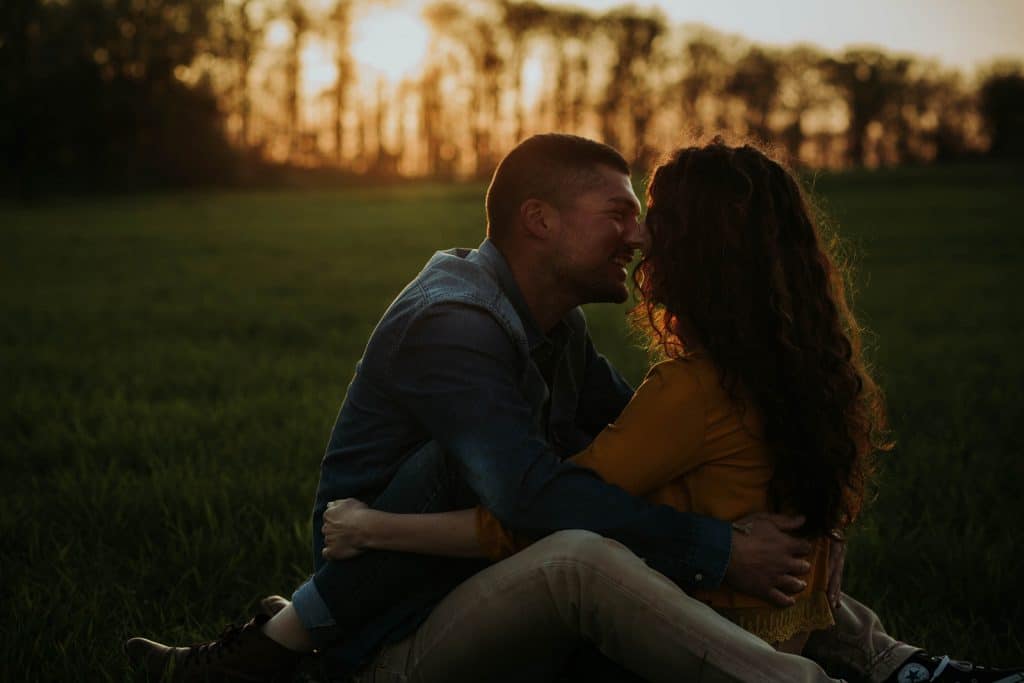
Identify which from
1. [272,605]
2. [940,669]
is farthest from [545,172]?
[940,669]

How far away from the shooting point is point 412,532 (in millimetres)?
2525

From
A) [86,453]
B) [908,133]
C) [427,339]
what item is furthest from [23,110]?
[908,133]

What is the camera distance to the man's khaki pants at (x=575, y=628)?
7.27 feet

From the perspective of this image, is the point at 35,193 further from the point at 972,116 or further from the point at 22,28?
the point at 972,116

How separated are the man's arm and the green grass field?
4.42 feet

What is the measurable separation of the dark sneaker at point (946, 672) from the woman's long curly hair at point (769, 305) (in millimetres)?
565

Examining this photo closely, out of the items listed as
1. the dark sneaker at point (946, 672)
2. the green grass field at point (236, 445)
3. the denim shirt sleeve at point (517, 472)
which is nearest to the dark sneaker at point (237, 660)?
the green grass field at point (236, 445)

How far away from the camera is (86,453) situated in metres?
5.20

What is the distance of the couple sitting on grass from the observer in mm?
2377

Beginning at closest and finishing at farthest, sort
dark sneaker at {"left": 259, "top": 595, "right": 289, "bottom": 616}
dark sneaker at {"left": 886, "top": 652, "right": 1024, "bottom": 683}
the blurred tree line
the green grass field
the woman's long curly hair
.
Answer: the woman's long curly hair → dark sneaker at {"left": 886, "top": 652, "right": 1024, "bottom": 683} → dark sneaker at {"left": 259, "top": 595, "right": 289, "bottom": 616} → the green grass field → the blurred tree line

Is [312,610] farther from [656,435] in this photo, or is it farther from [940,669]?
[940,669]

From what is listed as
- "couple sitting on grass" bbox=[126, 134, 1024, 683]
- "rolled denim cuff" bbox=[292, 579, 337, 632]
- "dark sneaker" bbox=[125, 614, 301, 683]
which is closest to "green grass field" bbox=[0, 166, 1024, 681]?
"dark sneaker" bbox=[125, 614, 301, 683]

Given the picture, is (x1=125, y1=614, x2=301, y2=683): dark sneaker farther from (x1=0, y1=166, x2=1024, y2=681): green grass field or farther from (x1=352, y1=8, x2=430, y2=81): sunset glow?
(x1=352, y1=8, x2=430, y2=81): sunset glow

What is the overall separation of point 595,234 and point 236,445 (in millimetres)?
3091
